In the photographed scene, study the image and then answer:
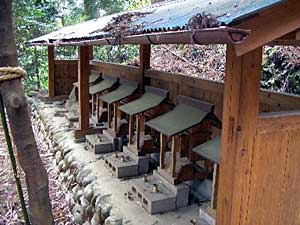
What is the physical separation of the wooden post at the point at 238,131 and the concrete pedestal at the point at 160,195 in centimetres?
143

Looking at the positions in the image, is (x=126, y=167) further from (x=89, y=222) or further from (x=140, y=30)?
(x=140, y=30)

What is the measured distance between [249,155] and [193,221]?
1404 millimetres

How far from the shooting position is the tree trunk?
1.11m

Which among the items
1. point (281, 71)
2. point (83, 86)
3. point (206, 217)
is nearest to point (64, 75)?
point (83, 86)

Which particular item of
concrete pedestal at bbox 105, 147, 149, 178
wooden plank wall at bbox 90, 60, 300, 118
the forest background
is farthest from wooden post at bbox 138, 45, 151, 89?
the forest background

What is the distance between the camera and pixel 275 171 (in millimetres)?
2627

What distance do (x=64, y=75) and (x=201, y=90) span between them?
7.31 meters

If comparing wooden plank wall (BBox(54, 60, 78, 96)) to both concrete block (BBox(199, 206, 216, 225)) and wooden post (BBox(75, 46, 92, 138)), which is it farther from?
concrete block (BBox(199, 206, 216, 225))

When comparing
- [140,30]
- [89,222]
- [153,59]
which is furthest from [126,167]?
[153,59]

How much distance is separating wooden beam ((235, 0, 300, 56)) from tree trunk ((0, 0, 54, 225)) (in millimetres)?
1227

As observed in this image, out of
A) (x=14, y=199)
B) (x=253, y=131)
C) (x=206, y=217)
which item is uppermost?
(x=253, y=131)

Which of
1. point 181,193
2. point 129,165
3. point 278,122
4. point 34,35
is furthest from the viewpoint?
point 34,35

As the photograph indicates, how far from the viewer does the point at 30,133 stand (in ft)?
3.95

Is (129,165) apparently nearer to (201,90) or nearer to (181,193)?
(181,193)
